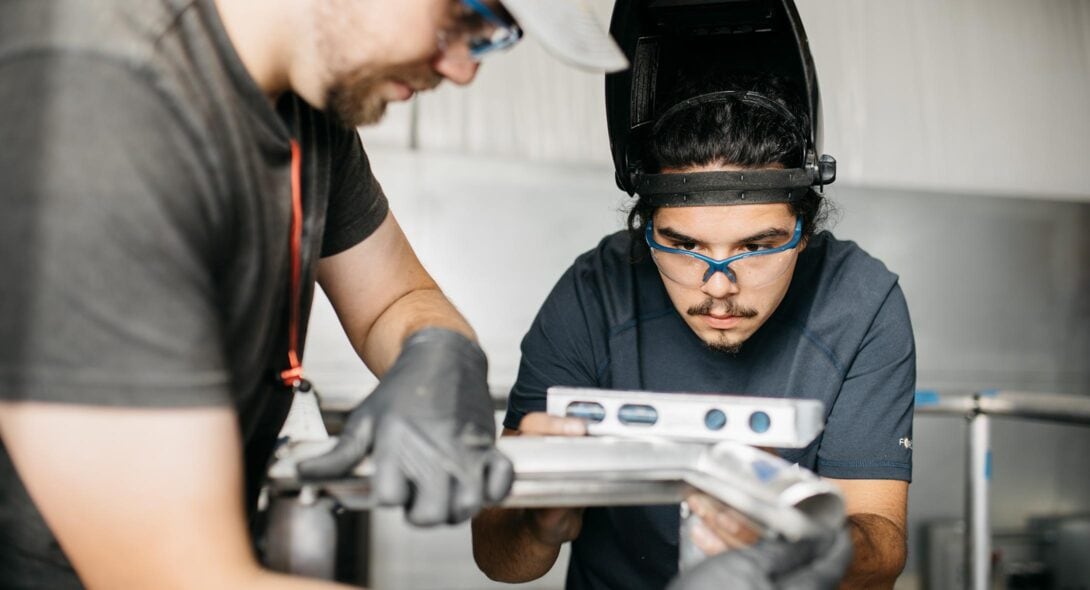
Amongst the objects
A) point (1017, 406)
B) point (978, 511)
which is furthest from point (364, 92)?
point (978, 511)

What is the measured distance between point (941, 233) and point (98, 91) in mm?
3487

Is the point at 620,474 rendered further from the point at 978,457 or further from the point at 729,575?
the point at 978,457

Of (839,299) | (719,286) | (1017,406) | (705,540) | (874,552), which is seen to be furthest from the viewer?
(1017,406)

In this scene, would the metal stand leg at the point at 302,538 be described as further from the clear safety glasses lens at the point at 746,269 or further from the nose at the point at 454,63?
the clear safety glasses lens at the point at 746,269

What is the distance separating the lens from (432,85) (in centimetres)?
92

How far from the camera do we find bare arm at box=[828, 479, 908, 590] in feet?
3.93

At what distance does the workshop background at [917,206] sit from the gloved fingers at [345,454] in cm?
207

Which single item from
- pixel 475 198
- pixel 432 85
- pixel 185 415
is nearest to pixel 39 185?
pixel 185 415

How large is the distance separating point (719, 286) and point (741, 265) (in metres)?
0.05

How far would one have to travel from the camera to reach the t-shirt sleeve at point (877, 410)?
131cm

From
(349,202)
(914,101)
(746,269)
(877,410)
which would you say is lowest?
(877,410)

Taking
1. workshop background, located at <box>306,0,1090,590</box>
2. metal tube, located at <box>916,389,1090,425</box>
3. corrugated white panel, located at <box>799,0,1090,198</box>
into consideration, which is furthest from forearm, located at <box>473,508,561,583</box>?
corrugated white panel, located at <box>799,0,1090,198</box>

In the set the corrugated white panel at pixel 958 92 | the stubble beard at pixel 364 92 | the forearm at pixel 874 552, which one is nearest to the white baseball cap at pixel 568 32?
the stubble beard at pixel 364 92

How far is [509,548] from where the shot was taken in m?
1.30
